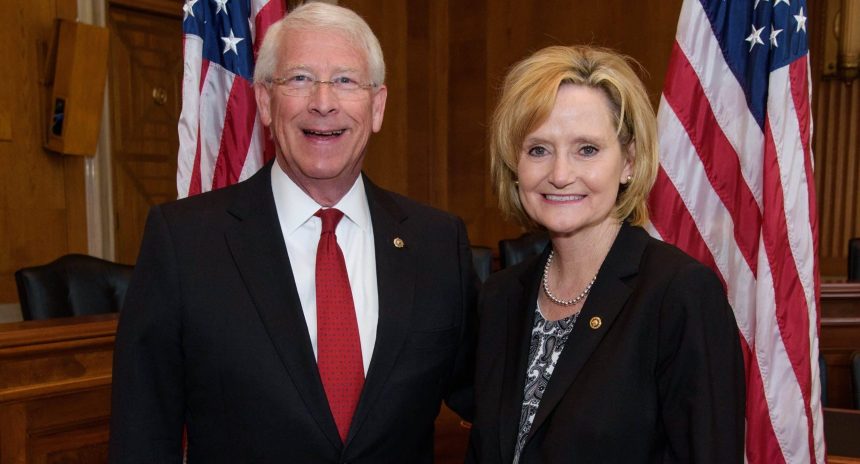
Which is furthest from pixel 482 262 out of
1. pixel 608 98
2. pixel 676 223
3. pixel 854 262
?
pixel 608 98

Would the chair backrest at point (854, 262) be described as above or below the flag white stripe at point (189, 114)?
below

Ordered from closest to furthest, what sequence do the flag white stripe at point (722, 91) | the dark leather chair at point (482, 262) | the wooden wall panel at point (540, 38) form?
the flag white stripe at point (722, 91)
the dark leather chair at point (482, 262)
the wooden wall panel at point (540, 38)

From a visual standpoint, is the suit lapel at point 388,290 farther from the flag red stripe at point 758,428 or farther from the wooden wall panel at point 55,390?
the wooden wall panel at point 55,390

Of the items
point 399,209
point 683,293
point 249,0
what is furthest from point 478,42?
point 683,293

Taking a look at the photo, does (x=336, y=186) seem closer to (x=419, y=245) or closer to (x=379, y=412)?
(x=419, y=245)

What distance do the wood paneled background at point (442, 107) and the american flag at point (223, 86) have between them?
2816 mm

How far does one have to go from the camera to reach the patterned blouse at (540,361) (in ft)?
5.18

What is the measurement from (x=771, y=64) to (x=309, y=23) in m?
1.47

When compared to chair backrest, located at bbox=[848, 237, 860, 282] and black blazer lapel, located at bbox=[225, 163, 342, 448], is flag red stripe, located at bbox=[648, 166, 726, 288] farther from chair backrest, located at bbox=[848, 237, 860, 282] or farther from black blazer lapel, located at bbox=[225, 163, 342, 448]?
chair backrest, located at bbox=[848, 237, 860, 282]

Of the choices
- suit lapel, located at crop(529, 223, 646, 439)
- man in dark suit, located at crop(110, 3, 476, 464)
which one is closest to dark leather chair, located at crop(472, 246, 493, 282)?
man in dark suit, located at crop(110, 3, 476, 464)

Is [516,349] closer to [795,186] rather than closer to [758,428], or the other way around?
[758,428]

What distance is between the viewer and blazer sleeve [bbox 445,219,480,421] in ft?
6.21

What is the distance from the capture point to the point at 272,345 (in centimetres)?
162

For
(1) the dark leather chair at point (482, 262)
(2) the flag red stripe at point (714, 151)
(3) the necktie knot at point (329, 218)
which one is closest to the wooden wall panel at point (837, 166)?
(1) the dark leather chair at point (482, 262)
